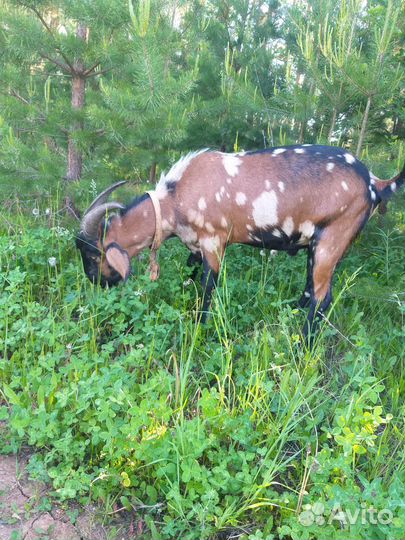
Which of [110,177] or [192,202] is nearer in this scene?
[192,202]

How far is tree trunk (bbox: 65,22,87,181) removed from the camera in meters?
4.67

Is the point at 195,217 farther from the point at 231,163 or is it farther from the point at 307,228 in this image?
the point at 307,228

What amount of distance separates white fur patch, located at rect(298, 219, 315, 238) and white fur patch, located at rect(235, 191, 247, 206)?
428 mm

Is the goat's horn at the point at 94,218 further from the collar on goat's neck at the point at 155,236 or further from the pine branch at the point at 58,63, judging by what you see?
the pine branch at the point at 58,63

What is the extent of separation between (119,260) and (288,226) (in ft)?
3.92

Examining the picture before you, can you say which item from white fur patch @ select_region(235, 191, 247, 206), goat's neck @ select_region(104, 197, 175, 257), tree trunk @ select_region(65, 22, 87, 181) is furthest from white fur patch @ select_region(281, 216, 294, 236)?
tree trunk @ select_region(65, 22, 87, 181)

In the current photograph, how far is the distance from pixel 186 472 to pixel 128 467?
1.10 feet

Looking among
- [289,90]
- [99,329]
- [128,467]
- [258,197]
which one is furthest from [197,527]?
[289,90]

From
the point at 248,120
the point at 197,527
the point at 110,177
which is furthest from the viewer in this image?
the point at 248,120

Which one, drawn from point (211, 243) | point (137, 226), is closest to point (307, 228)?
point (211, 243)

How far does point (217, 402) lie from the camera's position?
8.08ft

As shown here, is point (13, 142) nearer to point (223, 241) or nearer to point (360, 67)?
point (223, 241)

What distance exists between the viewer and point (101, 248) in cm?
354

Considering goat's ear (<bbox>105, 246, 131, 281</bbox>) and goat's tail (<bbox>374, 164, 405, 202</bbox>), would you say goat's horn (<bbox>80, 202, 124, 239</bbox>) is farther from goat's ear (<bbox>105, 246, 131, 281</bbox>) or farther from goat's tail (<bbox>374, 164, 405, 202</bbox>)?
goat's tail (<bbox>374, 164, 405, 202</bbox>)
